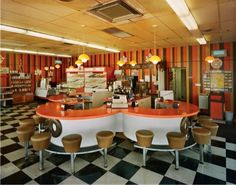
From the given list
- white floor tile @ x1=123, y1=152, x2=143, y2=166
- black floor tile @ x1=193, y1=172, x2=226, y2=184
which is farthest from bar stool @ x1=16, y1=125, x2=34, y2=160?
black floor tile @ x1=193, y1=172, x2=226, y2=184

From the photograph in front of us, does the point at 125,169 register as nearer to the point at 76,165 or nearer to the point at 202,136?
the point at 76,165

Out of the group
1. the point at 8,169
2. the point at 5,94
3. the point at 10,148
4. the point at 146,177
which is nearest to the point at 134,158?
the point at 146,177

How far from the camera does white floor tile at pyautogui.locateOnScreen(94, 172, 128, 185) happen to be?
9.34ft

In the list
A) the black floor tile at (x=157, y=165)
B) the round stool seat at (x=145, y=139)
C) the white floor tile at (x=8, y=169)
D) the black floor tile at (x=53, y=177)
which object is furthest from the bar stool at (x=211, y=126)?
the white floor tile at (x=8, y=169)

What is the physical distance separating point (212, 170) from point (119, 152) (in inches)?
75.7

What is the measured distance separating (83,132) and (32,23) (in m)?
3.41

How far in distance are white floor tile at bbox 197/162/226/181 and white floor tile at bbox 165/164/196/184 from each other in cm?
23

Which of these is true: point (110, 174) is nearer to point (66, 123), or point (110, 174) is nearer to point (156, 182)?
point (156, 182)

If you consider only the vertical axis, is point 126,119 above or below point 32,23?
below

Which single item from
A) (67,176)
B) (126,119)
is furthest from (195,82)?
(67,176)

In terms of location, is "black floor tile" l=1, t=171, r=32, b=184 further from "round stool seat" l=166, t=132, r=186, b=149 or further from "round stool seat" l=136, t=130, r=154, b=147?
"round stool seat" l=166, t=132, r=186, b=149

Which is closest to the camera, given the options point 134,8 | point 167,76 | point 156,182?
point 156,182

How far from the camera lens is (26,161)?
3.53 meters

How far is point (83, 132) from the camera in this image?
146 inches
